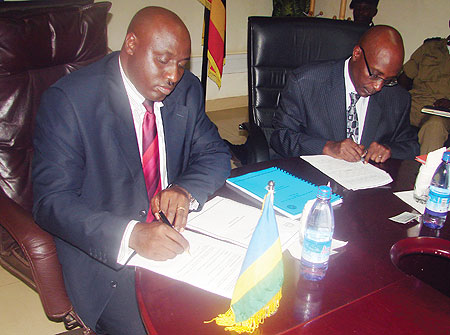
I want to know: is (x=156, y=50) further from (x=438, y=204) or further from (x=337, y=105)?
(x=337, y=105)

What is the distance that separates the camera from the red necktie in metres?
1.46

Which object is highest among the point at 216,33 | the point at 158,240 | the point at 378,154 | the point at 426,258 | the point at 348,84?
the point at 216,33

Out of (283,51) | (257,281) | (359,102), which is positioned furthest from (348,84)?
(257,281)

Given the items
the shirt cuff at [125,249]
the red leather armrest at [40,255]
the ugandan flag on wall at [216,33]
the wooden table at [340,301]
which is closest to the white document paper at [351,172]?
the wooden table at [340,301]

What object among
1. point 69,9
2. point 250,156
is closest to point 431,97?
point 250,156

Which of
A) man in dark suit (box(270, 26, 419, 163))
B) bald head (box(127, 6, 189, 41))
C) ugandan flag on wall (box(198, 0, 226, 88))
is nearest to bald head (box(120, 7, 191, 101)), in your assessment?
bald head (box(127, 6, 189, 41))

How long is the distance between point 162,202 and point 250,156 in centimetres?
80

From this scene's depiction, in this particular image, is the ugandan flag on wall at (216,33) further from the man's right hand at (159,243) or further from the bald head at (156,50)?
the man's right hand at (159,243)

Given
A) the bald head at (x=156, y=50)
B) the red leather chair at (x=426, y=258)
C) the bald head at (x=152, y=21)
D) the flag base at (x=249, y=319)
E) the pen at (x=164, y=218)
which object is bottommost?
the red leather chair at (x=426, y=258)

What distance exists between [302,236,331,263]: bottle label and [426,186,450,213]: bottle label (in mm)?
509

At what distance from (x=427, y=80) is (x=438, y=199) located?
2.95 m

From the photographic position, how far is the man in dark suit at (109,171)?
121cm

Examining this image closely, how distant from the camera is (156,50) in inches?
52.1

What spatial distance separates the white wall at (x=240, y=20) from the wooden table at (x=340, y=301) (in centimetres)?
364
